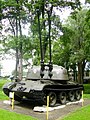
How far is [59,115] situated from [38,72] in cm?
448

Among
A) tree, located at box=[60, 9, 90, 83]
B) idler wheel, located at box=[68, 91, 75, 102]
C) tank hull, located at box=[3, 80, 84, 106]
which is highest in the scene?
tree, located at box=[60, 9, 90, 83]

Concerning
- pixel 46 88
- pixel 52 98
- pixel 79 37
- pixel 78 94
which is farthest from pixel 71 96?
pixel 79 37

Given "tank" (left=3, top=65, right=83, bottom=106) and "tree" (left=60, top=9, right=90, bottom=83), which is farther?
"tree" (left=60, top=9, right=90, bottom=83)

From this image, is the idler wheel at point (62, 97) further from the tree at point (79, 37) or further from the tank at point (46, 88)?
the tree at point (79, 37)

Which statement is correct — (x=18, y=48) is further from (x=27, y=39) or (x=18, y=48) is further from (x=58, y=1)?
(x=58, y=1)

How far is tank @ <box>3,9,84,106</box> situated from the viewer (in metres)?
13.4

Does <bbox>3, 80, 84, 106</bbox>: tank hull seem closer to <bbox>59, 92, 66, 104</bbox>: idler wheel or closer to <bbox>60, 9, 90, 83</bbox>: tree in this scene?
<bbox>59, 92, 66, 104</bbox>: idler wheel

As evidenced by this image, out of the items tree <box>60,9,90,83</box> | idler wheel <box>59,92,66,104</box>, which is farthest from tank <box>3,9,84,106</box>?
tree <box>60,9,90,83</box>

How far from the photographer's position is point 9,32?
30297mm

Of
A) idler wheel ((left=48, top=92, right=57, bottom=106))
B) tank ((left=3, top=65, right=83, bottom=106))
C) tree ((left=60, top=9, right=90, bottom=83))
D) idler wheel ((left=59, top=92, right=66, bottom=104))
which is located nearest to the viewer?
tank ((left=3, top=65, right=83, bottom=106))

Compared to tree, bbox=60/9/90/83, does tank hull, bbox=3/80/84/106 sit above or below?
below

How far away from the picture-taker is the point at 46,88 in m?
13.6

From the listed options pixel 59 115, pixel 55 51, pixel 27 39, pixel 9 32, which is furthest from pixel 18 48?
pixel 59 115

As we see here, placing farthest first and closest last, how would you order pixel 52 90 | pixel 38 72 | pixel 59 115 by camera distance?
pixel 38 72 → pixel 52 90 → pixel 59 115
